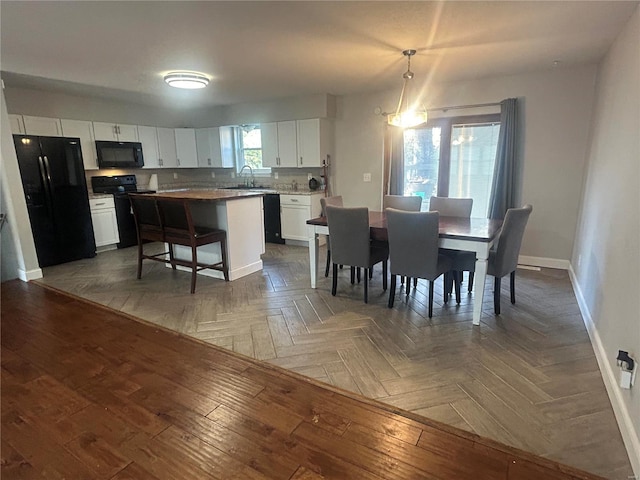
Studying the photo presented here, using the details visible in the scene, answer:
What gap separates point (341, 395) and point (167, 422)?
94cm

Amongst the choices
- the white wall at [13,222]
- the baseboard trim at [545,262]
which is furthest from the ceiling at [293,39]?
the baseboard trim at [545,262]

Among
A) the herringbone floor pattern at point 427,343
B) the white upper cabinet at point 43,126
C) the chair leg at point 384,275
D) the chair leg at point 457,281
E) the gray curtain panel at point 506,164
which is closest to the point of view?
the herringbone floor pattern at point 427,343

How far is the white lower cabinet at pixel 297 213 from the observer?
18.0ft

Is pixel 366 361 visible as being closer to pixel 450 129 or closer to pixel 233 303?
pixel 233 303

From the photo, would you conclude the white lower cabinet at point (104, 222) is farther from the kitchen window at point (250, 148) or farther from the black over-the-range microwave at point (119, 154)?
the kitchen window at point (250, 148)

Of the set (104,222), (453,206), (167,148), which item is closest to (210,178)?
(167,148)

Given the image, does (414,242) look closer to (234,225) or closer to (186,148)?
(234,225)

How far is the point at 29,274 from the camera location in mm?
4184

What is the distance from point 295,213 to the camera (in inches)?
221

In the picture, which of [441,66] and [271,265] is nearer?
[441,66]

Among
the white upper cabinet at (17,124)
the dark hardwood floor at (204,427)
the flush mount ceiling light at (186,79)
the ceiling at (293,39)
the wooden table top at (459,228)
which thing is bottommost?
the dark hardwood floor at (204,427)

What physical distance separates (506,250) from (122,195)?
5417mm

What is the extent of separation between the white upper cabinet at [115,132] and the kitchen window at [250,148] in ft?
5.73

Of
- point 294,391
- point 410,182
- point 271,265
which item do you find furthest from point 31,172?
point 410,182
